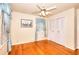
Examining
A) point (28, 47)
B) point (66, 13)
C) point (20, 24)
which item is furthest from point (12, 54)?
point (66, 13)

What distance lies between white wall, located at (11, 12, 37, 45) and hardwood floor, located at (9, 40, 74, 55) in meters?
0.08

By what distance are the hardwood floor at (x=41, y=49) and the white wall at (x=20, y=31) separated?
0.08 metres

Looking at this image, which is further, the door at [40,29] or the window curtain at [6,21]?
the door at [40,29]

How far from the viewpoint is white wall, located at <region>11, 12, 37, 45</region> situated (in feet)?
4.45

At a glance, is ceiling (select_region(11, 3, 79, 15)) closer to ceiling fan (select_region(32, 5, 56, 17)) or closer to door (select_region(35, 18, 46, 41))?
ceiling fan (select_region(32, 5, 56, 17))

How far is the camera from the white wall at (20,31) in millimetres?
1355

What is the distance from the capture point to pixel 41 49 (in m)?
1.42

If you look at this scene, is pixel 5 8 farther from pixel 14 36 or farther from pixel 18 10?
pixel 14 36

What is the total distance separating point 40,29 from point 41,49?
0.31 meters

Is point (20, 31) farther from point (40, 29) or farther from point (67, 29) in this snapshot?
point (67, 29)

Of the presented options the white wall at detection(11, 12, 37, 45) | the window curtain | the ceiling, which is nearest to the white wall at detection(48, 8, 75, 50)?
the ceiling

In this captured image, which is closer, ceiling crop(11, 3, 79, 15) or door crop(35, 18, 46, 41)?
ceiling crop(11, 3, 79, 15)

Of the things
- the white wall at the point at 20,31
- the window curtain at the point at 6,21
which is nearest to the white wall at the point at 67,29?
the white wall at the point at 20,31

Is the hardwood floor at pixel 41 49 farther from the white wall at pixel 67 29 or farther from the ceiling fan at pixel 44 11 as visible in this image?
the ceiling fan at pixel 44 11
